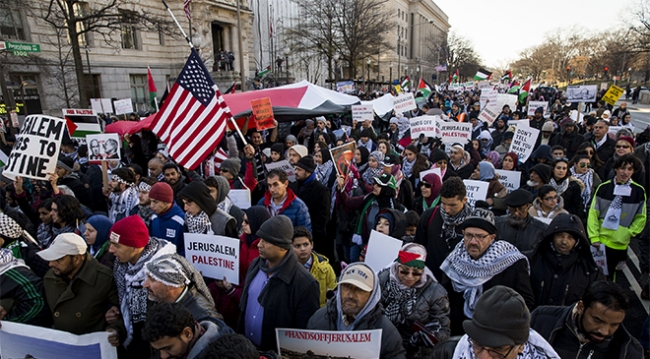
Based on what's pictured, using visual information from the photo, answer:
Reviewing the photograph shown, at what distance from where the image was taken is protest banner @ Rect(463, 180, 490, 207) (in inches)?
200

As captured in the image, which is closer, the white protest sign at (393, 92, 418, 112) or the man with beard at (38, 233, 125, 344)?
the man with beard at (38, 233, 125, 344)

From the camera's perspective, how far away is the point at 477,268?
9.32 feet

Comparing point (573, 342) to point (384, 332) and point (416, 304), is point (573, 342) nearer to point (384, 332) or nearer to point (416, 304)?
point (416, 304)

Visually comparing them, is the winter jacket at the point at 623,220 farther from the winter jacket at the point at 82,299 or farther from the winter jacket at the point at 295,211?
the winter jacket at the point at 82,299

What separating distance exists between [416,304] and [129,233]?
211 cm

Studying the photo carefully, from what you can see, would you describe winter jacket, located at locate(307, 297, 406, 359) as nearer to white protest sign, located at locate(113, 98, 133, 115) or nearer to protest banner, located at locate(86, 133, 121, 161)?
protest banner, located at locate(86, 133, 121, 161)

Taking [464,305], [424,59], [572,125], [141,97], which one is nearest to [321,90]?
[572,125]

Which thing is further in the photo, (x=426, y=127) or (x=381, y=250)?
(x=426, y=127)

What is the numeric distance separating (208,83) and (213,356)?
4.50m

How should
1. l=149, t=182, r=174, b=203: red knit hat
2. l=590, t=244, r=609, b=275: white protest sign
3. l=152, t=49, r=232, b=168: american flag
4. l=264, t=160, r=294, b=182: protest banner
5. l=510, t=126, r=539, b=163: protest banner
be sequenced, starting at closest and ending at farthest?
l=149, t=182, r=174, b=203: red knit hat < l=590, t=244, r=609, b=275: white protest sign < l=152, t=49, r=232, b=168: american flag < l=264, t=160, r=294, b=182: protest banner < l=510, t=126, r=539, b=163: protest banner

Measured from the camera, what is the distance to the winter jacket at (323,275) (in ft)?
11.1

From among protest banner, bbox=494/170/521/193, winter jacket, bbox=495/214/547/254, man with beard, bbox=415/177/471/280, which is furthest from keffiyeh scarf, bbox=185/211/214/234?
protest banner, bbox=494/170/521/193

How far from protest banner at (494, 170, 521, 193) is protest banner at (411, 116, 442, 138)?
2950 mm

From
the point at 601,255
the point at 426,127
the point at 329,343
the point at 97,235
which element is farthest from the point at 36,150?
the point at 426,127
